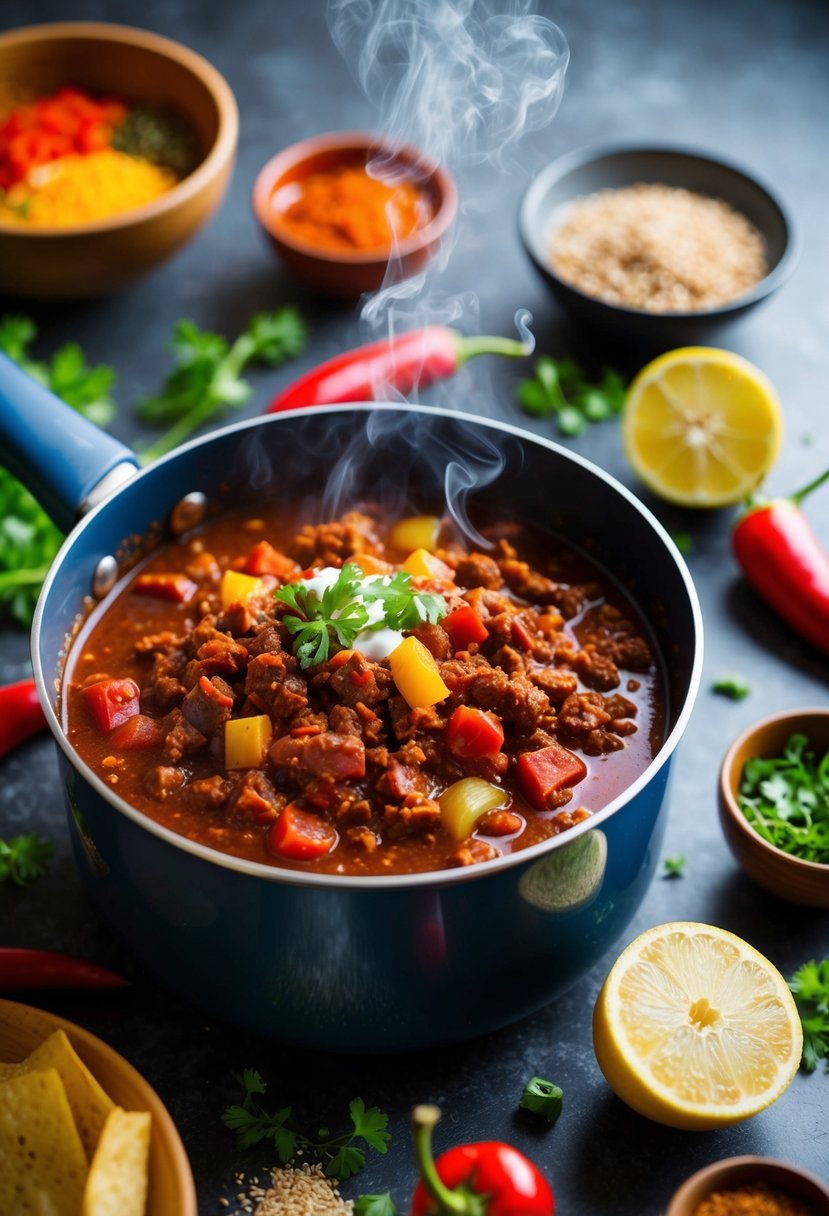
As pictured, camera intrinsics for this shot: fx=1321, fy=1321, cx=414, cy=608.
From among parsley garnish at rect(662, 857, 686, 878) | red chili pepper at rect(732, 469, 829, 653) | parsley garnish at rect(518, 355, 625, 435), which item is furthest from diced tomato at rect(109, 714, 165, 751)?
parsley garnish at rect(518, 355, 625, 435)

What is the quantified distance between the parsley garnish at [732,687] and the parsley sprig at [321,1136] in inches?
67.5

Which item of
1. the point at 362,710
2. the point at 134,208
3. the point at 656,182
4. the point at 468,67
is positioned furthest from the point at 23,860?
the point at 656,182

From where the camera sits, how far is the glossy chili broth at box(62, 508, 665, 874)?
294 cm

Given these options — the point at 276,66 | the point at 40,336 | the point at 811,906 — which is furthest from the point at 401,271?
the point at 811,906

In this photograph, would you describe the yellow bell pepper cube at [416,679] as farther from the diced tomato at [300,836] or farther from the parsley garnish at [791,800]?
the parsley garnish at [791,800]

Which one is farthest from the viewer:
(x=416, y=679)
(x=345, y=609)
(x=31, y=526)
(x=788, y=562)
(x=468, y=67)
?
(x=468, y=67)

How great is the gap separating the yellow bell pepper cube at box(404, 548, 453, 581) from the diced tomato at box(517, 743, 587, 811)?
0.62m

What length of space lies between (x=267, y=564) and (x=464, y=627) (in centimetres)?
68

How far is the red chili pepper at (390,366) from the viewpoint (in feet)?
15.2

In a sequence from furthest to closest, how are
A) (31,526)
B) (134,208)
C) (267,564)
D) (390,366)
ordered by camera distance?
(134,208) → (390,366) → (31,526) → (267,564)

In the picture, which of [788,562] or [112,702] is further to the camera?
[788,562]

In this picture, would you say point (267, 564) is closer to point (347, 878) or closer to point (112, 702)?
point (112, 702)

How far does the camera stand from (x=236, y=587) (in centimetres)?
352

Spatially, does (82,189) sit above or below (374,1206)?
above
